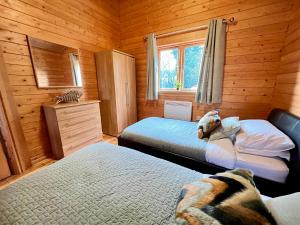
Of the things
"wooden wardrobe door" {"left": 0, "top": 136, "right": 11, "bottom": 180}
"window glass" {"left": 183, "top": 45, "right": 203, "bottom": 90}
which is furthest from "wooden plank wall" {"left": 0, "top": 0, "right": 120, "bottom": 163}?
"window glass" {"left": 183, "top": 45, "right": 203, "bottom": 90}

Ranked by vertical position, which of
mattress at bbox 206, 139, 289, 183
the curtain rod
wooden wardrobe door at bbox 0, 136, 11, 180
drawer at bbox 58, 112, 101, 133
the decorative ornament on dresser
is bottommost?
wooden wardrobe door at bbox 0, 136, 11, 180

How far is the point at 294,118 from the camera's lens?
1341 millimetres

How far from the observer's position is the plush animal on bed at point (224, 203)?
52 cm

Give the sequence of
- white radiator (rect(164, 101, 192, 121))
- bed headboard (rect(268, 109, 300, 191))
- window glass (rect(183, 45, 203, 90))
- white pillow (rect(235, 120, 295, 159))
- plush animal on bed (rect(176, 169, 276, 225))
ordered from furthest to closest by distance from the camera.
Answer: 1. white radiator (rect(164, 101, 192, 121))
2. window glass (rect(183, 45, 203, 90))
3. white pillow (rect(235, 120, 295, 159))
4. bed headboard (rect(268, 109, 300, 191))
5. plush animal on bed (rect(176, 169, 276, 225))

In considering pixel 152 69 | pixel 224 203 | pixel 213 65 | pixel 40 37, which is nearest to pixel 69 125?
pixel 40 37

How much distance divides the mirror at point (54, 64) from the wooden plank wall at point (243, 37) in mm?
1892

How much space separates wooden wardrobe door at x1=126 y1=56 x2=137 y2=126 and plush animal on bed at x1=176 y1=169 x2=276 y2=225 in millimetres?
2794

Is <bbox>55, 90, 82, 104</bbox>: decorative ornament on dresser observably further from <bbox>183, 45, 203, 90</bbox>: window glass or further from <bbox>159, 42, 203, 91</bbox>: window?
<bbox>183, 45, 203, 90</bbox>: window glass

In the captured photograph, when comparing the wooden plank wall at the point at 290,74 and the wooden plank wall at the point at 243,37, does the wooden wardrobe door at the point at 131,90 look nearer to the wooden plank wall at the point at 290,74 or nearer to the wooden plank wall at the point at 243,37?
the wooden plank wall at the point at 243,37

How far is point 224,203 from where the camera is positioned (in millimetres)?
570

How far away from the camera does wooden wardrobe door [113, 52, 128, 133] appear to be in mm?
2875

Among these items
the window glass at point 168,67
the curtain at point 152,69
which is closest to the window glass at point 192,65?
the window glass at point 168,67

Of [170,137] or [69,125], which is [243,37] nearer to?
[170,137]

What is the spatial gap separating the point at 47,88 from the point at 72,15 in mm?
1443
